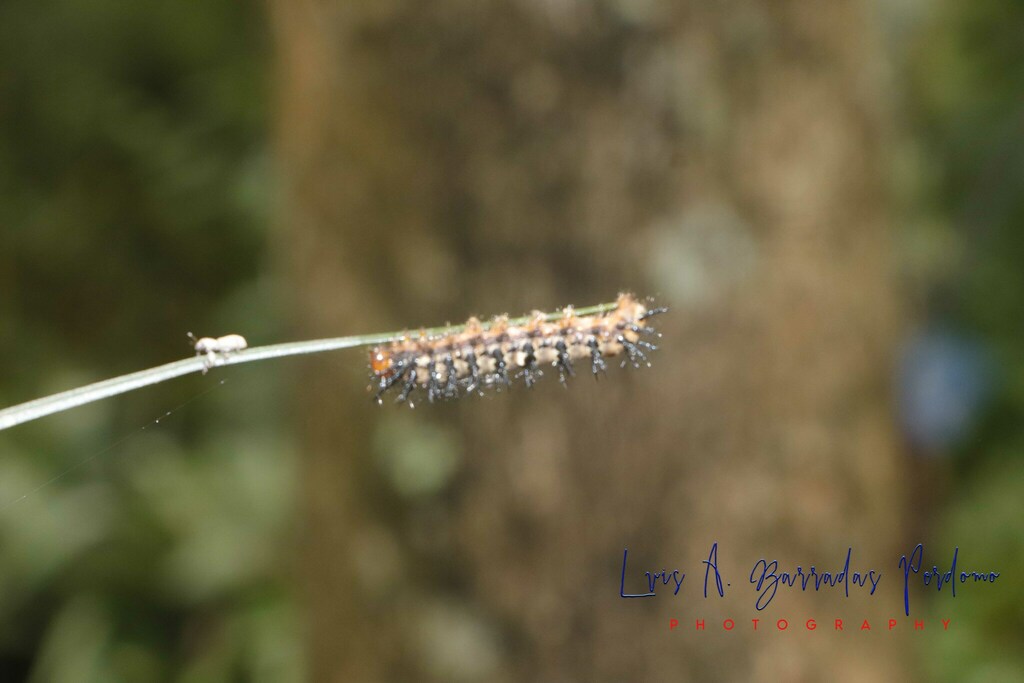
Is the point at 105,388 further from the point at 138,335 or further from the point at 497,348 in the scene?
the point at 138,335

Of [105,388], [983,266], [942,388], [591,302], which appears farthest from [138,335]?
[105,388]

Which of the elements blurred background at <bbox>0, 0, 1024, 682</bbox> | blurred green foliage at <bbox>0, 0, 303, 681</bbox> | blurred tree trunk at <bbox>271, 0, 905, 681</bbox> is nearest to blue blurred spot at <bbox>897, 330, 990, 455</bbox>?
blurred background at <bbox>0, 0, 1024, 682</bbox>

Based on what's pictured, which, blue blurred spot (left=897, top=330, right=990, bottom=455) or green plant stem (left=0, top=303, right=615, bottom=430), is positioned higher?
blue blurred spot (left=897, top=330, right=990, bottom=455)

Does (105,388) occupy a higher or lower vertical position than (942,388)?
lower

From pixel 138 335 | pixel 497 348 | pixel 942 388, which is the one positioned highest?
pixel 138 335

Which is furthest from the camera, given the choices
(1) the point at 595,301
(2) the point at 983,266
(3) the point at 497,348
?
(2) the point at 983,266

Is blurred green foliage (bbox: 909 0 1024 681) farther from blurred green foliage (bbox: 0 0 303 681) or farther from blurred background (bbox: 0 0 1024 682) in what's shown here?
blurred green foliage (bbox: 0 0 303 681)

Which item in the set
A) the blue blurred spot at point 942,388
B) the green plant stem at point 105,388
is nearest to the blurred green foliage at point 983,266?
the blue blurred spot at point 942,388

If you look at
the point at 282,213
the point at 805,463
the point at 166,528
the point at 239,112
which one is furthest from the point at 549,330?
the point at 239,112
